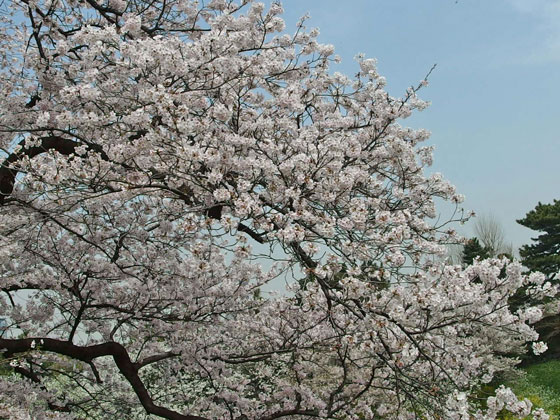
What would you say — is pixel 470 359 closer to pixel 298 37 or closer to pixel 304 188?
pixel 304 188

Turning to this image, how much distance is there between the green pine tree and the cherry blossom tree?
23.9 m

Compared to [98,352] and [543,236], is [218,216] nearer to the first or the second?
[98,352]

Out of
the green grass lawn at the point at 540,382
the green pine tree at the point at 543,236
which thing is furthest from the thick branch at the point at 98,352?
the green pine tree at the point at 543,236

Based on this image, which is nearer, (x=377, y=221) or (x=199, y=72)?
(x=377, y=221)

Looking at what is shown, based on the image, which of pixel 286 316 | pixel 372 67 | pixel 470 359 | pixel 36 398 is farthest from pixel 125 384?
pixel 372 67

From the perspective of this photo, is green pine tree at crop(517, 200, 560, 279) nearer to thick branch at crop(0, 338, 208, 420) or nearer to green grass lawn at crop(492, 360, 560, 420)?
green grass lawn at crop(492, 360, 560, 420)

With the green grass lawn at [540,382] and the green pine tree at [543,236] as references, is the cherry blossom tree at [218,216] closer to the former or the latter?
the green grass lawn at [540,382]

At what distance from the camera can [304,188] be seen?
4465 millimetres

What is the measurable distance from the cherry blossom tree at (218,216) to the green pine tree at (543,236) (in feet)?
78.6

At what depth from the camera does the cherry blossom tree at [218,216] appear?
4316mm

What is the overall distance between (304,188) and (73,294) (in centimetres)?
365

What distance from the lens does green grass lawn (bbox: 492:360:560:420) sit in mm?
16641

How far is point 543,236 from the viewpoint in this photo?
2916 cm

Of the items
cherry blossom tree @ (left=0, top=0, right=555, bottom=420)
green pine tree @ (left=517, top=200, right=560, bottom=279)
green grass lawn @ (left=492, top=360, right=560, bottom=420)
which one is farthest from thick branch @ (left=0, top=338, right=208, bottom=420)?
green pine tree @ (left=517, top=200, right=560, bottom=279)
